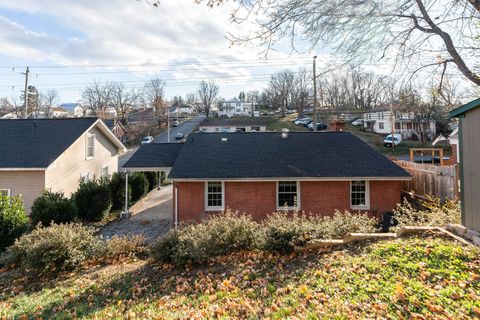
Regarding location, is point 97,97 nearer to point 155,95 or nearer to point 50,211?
point 155,95

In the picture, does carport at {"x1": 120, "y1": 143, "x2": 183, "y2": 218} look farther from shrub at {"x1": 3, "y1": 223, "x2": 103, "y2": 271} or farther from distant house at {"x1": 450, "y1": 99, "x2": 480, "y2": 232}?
distant house at {"x1": 450, "y1": 99, "x2": 480, "y2": 232}

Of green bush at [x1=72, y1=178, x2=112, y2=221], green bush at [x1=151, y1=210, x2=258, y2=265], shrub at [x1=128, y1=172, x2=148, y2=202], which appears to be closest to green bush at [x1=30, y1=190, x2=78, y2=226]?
green bush at [x1=72, y1=178, x2=112, y2=221]

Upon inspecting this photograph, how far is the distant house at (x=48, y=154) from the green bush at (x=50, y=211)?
2768 millimetres

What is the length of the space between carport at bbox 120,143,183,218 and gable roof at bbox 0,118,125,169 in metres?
4.11

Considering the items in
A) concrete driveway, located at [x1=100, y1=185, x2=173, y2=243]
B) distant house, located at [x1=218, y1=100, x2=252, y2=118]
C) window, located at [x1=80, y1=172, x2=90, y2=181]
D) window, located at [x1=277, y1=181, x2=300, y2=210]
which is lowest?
concrete driveway, located at [x1=100, y1=185, x2=173, y2=243]

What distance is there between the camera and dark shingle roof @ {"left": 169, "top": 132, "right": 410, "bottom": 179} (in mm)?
13750

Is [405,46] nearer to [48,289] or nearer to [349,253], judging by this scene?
[349,253]

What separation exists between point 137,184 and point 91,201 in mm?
4991

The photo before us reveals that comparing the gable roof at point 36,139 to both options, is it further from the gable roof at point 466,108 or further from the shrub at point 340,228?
the gable roof at point 466,108

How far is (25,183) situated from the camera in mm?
15594

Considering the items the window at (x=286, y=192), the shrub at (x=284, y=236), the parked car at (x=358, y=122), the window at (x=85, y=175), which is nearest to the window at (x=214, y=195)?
the window at (x=286, y=192)

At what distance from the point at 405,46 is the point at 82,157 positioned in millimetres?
18480

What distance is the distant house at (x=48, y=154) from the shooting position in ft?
51.0

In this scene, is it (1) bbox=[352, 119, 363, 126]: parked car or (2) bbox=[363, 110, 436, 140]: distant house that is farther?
(1) bbox=[352, 119, 363, 126]: parked car
